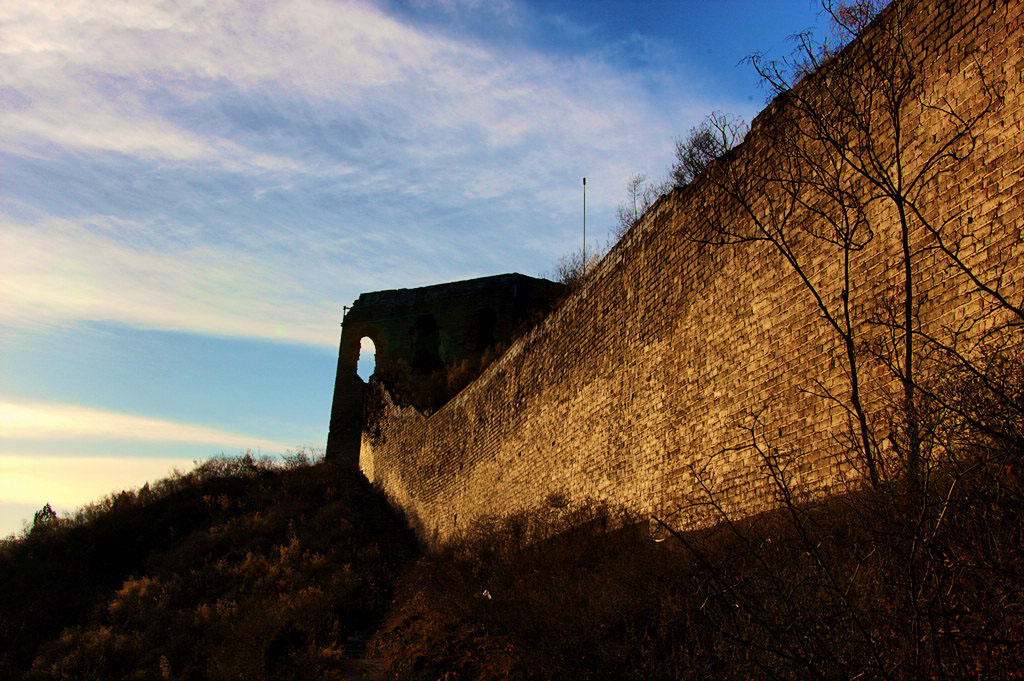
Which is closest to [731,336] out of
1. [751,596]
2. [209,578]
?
[751,596]

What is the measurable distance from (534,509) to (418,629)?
9.86ft

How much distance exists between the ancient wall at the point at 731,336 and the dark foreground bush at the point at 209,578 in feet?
12.6

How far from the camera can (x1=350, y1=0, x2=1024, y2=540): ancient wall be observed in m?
4.86

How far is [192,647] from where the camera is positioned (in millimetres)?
12023

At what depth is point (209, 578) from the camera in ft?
51.0

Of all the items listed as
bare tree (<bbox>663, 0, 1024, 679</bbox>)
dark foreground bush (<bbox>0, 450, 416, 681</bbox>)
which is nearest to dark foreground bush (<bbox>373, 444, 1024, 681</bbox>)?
bare tree (<bbox>663, 0, 1024, 679</bbox>)

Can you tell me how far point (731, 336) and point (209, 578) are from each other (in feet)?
42.7

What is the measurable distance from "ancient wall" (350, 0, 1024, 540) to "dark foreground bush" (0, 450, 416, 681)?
383 cm

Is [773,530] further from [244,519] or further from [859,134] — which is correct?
[244,519]

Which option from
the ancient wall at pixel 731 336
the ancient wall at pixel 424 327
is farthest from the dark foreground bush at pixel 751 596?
the ancient wall at pixel 424 327

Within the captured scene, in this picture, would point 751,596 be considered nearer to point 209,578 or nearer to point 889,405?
point 889,405

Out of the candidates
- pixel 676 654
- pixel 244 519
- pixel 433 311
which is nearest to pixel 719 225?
pixel 676 654

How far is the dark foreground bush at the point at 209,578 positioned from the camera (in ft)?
37.0

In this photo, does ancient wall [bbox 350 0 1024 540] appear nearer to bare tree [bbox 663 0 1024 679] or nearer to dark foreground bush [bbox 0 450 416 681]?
bare tree [bbox 663 0 1024 679]
